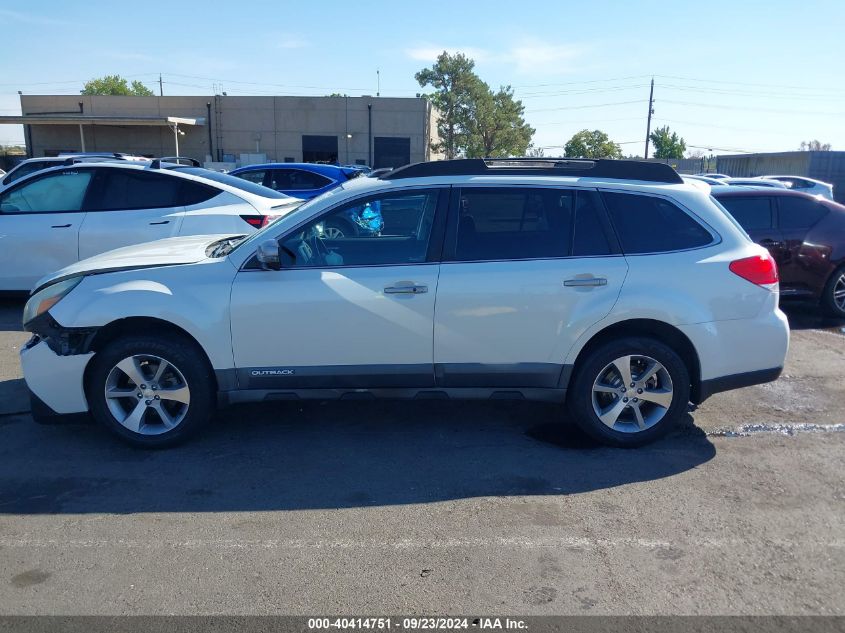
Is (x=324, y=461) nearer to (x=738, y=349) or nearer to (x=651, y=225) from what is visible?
(x=651, y=225)

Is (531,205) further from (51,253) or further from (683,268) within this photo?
(51,253)

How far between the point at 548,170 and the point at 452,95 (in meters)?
52.5

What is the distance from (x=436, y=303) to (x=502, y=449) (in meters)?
1.11

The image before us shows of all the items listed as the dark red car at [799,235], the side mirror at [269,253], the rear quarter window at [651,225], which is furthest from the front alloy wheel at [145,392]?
the dark red car at [799,235]

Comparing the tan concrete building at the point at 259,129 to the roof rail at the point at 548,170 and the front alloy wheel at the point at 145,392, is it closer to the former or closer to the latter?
the roof rail at the point at 548,170

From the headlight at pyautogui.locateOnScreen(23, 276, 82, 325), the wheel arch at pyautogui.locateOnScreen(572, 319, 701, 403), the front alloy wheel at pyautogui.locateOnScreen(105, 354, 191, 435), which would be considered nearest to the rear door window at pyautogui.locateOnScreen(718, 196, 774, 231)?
the wheel arch at pyautogui.locateOnScreen(572, 319, 701, 403)

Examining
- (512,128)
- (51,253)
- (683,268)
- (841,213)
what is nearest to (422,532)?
(683,268)

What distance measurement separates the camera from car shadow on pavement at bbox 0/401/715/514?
411cm

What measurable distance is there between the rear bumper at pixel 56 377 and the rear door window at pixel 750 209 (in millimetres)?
7429

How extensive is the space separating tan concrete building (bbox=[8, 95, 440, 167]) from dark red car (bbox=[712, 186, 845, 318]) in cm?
3833

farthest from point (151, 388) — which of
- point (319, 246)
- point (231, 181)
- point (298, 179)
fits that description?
point (298, 179)

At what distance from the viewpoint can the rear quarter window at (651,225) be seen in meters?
4.72

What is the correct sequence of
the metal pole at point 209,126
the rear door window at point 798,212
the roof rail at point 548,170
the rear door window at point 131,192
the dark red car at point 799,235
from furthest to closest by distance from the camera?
1. the metal pole at point 209,126
2. the rear door window at point 798,212
3. the dark red car at point 799,235
4. the rear door window at point 131,192
5. the roof rail at point 548,170

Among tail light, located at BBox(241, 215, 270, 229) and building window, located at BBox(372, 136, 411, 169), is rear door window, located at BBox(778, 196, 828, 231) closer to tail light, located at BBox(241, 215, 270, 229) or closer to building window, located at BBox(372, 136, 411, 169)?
tail light, located at BBox(241, 215, 270, 229)
